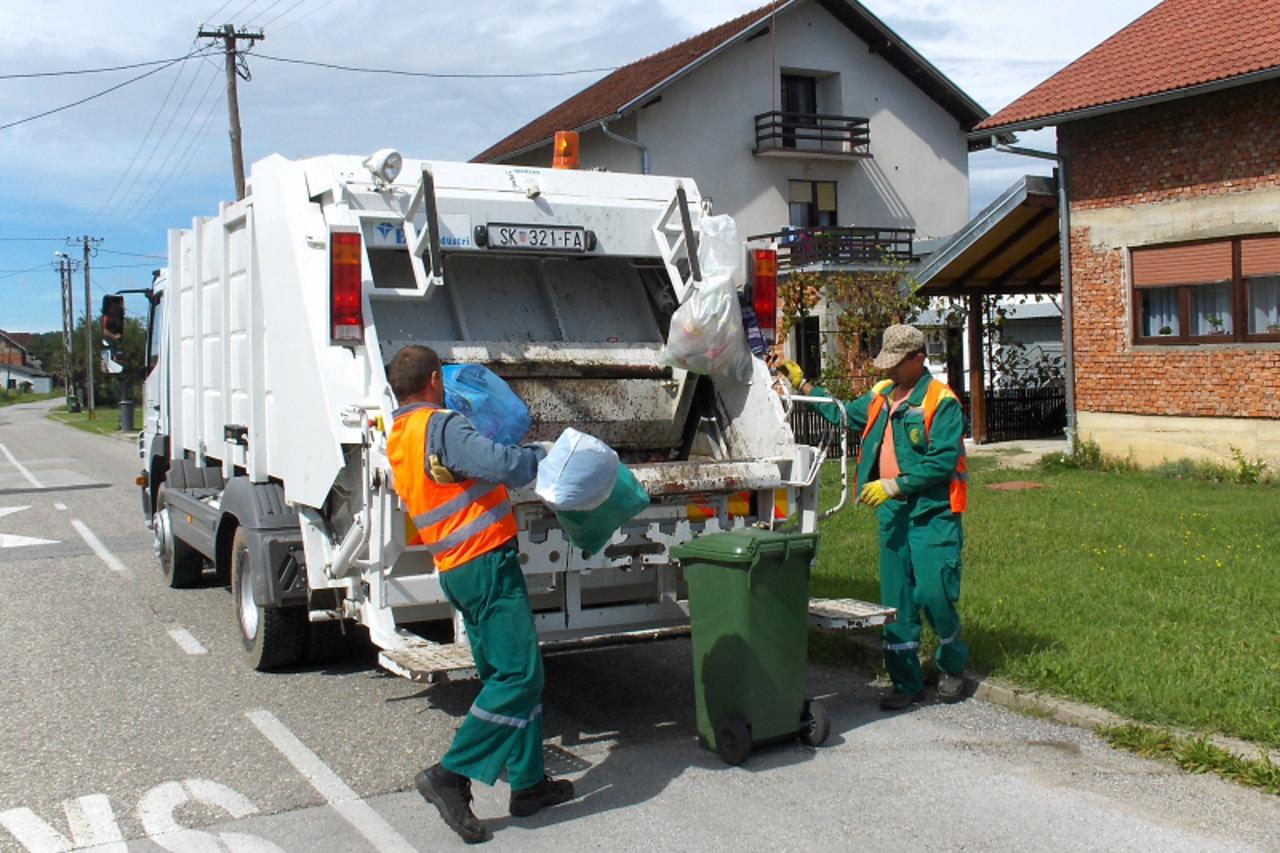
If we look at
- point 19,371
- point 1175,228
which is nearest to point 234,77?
point 1175,228

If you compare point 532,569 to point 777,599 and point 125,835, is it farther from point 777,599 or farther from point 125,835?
point 125,835

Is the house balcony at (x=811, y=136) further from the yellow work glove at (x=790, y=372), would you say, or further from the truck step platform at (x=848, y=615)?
the truck step platform at (x=848, y=615)

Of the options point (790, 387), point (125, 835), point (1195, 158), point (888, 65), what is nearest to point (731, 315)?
point (790, 387)

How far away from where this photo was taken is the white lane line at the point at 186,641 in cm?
766

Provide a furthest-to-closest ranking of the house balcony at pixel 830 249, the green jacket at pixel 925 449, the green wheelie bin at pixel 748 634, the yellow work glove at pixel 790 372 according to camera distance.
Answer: the house balcony at pixel 830 249, the yellow work glove at pixel 790 372, the green jacket at pixel 925 449, the green wheelie bin at pixel 748 634

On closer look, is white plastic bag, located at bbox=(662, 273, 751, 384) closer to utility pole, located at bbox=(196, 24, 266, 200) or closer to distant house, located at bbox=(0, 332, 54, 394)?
utility pole, located at bbox=(196, 24, 266, 200)

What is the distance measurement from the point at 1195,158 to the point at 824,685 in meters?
9.99

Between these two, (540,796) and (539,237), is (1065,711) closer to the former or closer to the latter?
(540,796)

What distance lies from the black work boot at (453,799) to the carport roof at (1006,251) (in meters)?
13.2

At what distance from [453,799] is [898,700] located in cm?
235

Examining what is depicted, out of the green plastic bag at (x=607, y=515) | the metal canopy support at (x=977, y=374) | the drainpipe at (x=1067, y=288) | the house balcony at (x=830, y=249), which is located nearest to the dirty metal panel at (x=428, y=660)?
the green plastic bag at (x=607, y=515)

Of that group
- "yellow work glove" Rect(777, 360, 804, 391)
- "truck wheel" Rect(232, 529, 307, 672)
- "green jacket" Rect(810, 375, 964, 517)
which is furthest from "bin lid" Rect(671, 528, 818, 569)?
"truck wheel" Rect(232, 529, 307, 672)

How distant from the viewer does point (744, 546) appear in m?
5.14

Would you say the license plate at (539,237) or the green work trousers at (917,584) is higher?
the license plate at (539,237)
